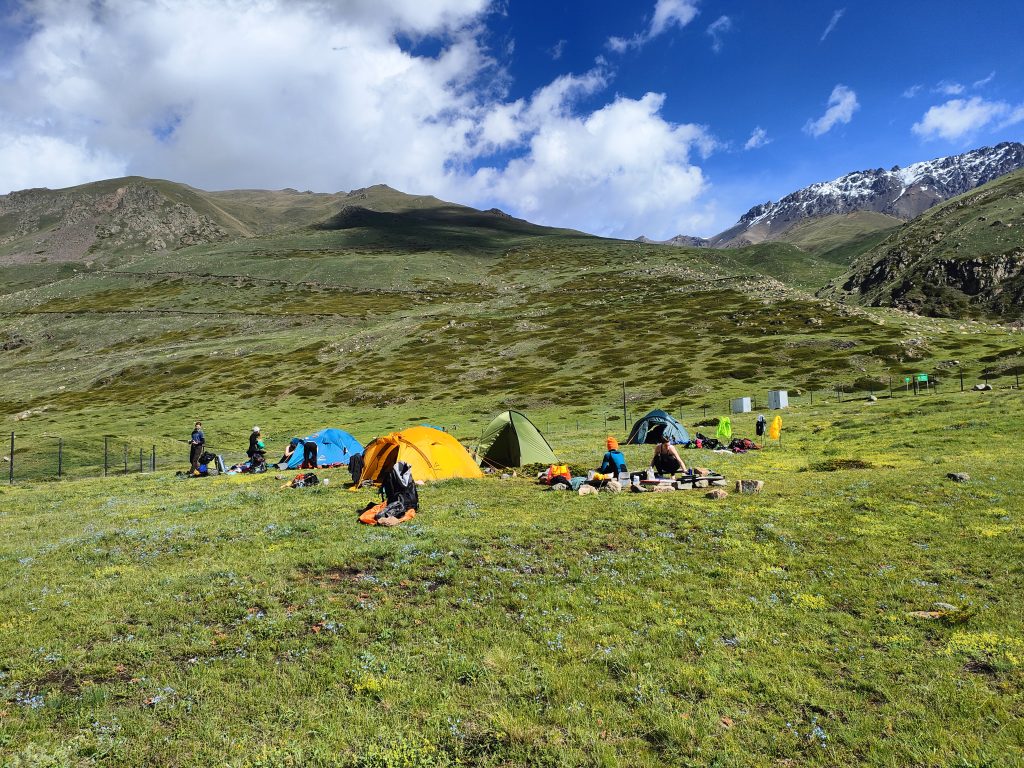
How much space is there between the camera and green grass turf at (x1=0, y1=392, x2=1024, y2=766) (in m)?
7.11

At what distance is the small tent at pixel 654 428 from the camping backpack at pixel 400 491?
83.4ft

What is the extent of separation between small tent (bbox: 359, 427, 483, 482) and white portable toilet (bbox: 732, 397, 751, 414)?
4189 centimetres

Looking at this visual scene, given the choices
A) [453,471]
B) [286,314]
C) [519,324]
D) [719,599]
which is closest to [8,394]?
[286,314]

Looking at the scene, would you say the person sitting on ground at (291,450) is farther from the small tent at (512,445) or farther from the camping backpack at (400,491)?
the camping backpack at (400,491)

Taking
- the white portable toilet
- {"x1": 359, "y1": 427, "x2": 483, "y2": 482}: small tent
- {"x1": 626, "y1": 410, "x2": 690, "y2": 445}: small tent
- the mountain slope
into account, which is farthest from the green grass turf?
the mountain slope

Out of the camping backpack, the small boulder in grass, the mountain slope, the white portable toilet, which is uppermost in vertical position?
the mountain slope

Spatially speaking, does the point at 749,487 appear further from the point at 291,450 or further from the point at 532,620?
the point at 291,450

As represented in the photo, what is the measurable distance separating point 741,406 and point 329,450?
1732 inches

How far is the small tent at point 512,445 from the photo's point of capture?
31219mm

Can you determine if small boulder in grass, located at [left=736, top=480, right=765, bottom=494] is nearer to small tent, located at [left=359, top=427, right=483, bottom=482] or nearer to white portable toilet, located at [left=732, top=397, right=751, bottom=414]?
small tent, located at [left=359, top=427, right=483, bottom=482]

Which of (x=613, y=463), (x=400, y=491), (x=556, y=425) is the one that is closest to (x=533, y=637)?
(x=400, y=491)

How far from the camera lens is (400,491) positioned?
61.4 feet

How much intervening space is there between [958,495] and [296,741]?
2079 cm

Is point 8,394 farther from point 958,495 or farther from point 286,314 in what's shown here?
point 958,495
